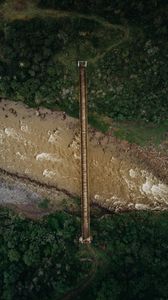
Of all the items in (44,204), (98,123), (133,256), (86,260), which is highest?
(98,123)

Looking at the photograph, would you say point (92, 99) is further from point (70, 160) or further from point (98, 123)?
point (70, 160)

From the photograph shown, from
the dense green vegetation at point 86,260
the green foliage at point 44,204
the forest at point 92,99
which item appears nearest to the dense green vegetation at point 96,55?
the forest at point 92,99

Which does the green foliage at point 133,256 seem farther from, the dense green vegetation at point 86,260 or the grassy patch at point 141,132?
the grassy patch at point 141,132

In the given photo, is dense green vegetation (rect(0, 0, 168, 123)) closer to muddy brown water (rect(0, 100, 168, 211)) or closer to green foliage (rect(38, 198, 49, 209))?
muddy brown water (rect(0, 100, 168, 211))

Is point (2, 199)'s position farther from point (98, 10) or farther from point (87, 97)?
point (98, 10)

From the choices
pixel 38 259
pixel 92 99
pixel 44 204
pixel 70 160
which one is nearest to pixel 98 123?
pixel 92 99

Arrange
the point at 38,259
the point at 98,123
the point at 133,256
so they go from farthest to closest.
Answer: the point at 98,123 → the point at 38,259 → the point at 133,256
